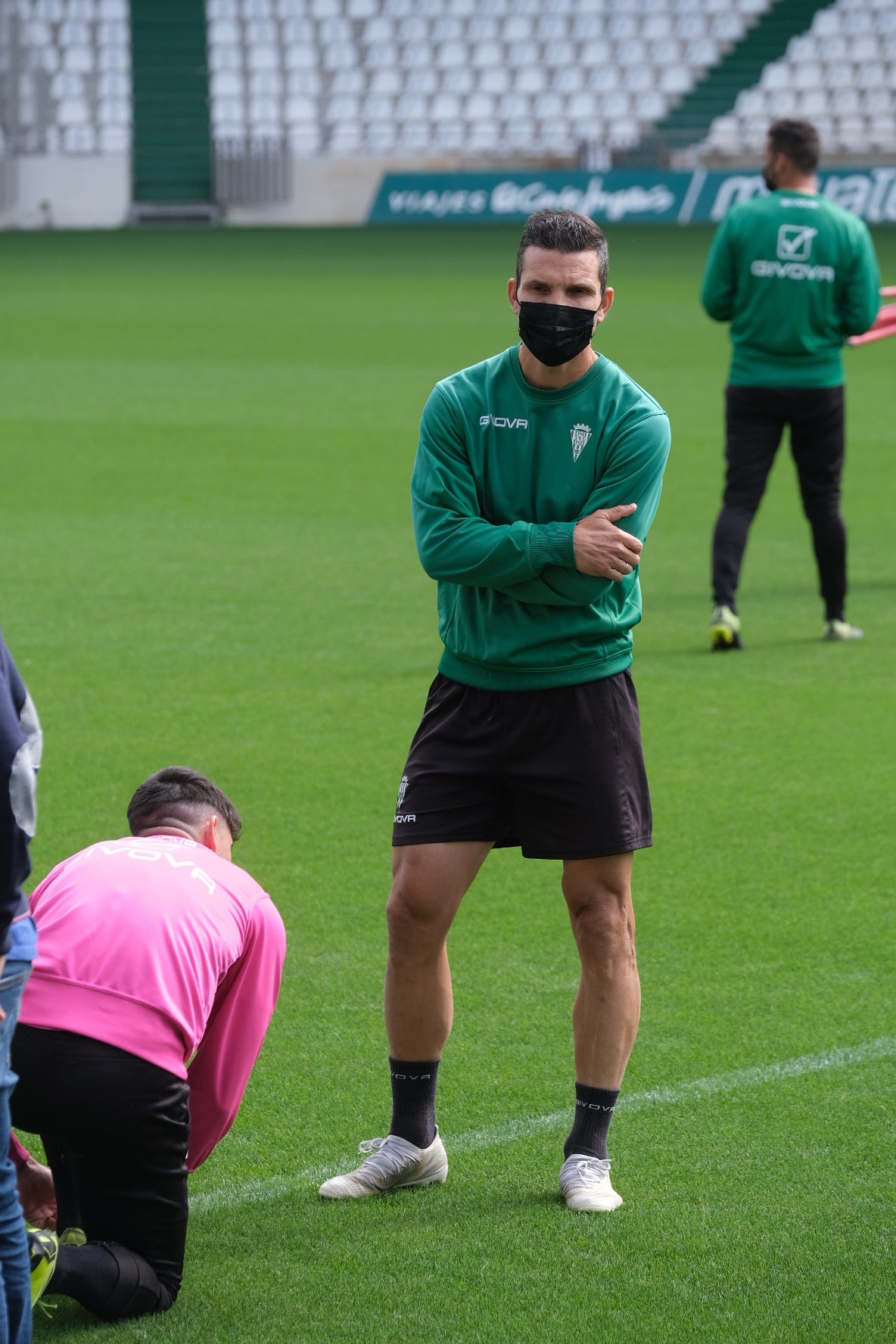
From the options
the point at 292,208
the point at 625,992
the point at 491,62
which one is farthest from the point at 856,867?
the point at 491,62

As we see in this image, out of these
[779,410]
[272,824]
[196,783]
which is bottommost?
[272,824]

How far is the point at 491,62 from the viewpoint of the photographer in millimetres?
36531

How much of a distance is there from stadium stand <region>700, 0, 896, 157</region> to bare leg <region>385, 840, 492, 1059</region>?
30837mm

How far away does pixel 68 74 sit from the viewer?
36.8 m

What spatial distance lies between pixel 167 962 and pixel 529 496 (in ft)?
3.63

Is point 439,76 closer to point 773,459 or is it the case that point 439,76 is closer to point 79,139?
point 79,139

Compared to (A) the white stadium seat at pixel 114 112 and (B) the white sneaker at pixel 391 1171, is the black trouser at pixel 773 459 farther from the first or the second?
(A) the white stadium seat at pixel 114 112

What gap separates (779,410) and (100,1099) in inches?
226

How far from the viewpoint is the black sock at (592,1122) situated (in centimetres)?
336

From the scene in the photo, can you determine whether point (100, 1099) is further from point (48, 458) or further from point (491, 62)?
point (491, 62)

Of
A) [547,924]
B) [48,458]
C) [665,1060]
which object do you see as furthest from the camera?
[48,458]

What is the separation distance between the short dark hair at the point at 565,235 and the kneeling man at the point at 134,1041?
1.27 metres

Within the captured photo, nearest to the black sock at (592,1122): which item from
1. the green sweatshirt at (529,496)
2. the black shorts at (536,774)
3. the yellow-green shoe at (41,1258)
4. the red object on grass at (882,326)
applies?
the black shorts at (536,774)

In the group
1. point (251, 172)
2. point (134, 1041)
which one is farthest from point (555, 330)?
point (251, 172)
